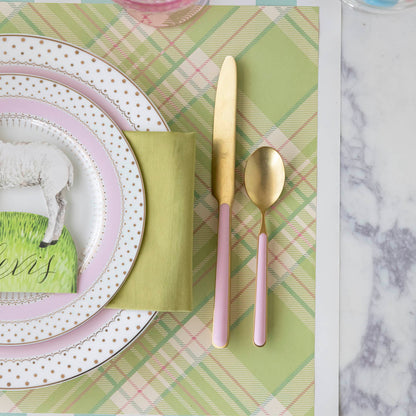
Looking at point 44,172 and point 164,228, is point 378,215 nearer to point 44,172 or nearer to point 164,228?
point 164,228

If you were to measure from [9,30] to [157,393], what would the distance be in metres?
0.44

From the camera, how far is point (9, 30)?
0.63 meters

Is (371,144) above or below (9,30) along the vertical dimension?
below

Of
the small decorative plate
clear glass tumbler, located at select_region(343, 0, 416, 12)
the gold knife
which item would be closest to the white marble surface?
clear glass tumbler, located at select_region(343, 0, 416, 12)

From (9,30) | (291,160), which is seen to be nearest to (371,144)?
(291,160)

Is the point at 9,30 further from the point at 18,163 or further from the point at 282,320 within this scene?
the point at 282,320

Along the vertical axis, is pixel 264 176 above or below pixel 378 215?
above

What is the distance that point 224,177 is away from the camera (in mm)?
603

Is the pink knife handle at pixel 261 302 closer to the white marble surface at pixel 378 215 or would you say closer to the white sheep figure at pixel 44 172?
the white marble surface at pixel 378 215

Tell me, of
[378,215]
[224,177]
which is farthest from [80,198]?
[378,215]

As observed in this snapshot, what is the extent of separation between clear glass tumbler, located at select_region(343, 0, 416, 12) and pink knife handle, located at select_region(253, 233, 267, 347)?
28 centimetres

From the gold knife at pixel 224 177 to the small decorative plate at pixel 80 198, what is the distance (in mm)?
88

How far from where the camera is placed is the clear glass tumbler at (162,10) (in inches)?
23.5

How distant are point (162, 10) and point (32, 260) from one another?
11.9 inches
